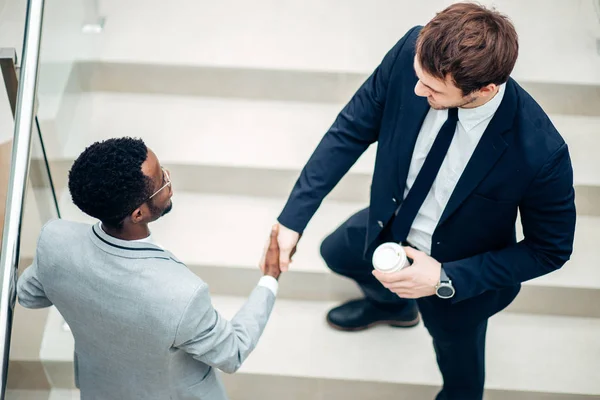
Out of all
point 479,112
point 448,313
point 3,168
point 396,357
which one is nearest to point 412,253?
point 448,313

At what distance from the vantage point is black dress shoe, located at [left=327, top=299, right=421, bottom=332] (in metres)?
3.02

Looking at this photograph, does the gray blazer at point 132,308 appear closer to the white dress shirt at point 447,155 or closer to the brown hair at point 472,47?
the white dress shirt at point 447,155

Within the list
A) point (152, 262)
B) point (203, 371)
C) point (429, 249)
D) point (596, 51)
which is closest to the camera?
point (152, 262)

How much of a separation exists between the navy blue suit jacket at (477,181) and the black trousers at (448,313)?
0.18 meters

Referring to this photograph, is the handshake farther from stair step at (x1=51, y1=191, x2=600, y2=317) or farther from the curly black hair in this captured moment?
stair step at (x1=51, y1=191, x2=600, y2=317)

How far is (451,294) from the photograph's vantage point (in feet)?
7.11

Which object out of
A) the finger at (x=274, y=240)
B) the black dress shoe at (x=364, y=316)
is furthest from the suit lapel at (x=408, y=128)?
the black dress shoe at (x=364, y=316)

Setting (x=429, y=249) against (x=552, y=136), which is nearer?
(x=552, y=136)

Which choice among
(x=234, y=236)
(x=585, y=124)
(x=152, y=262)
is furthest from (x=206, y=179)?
(x=585, y=124)

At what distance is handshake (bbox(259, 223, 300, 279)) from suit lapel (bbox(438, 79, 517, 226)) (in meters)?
0.55

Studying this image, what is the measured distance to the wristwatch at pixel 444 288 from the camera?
2156mm

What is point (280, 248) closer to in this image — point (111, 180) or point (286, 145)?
point (111, 180)

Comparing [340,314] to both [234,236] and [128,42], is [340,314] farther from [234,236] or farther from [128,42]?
[128,42]

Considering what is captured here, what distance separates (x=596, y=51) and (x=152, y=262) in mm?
2505
